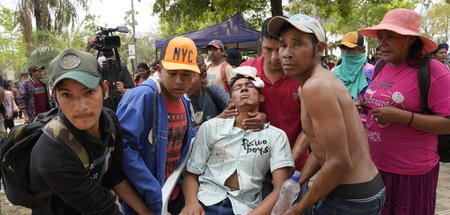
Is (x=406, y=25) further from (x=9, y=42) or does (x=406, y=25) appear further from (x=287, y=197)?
(x=9, y=42)

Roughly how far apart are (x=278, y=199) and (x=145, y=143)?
38.8 inches

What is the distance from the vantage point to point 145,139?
2.02 metres

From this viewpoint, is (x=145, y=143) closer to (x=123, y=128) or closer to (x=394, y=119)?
(x=123, y=128)

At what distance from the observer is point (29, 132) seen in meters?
1.47

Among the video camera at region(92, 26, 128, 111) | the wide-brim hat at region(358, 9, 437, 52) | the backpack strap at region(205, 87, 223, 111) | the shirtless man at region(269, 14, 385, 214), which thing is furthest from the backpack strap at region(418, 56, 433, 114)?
the video camera at region(92, 26, 128, 111)

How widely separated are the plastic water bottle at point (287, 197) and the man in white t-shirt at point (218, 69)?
8.56ft

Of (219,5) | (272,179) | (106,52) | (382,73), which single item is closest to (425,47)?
(382,73)

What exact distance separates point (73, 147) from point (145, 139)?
1.98 ft

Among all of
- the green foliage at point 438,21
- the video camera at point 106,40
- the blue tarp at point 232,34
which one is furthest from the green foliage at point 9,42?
the green foliage at point 438,21

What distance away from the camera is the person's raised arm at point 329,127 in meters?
1.46

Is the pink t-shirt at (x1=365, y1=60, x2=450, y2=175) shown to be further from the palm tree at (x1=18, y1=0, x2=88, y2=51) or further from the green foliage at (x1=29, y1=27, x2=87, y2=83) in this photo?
the palm tree at (x1=18, y1=0, x2=88, y2=51)

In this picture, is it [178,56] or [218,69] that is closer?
[178,56]

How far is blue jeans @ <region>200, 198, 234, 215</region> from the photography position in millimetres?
2125

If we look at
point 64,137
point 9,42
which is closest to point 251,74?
point 64,137
